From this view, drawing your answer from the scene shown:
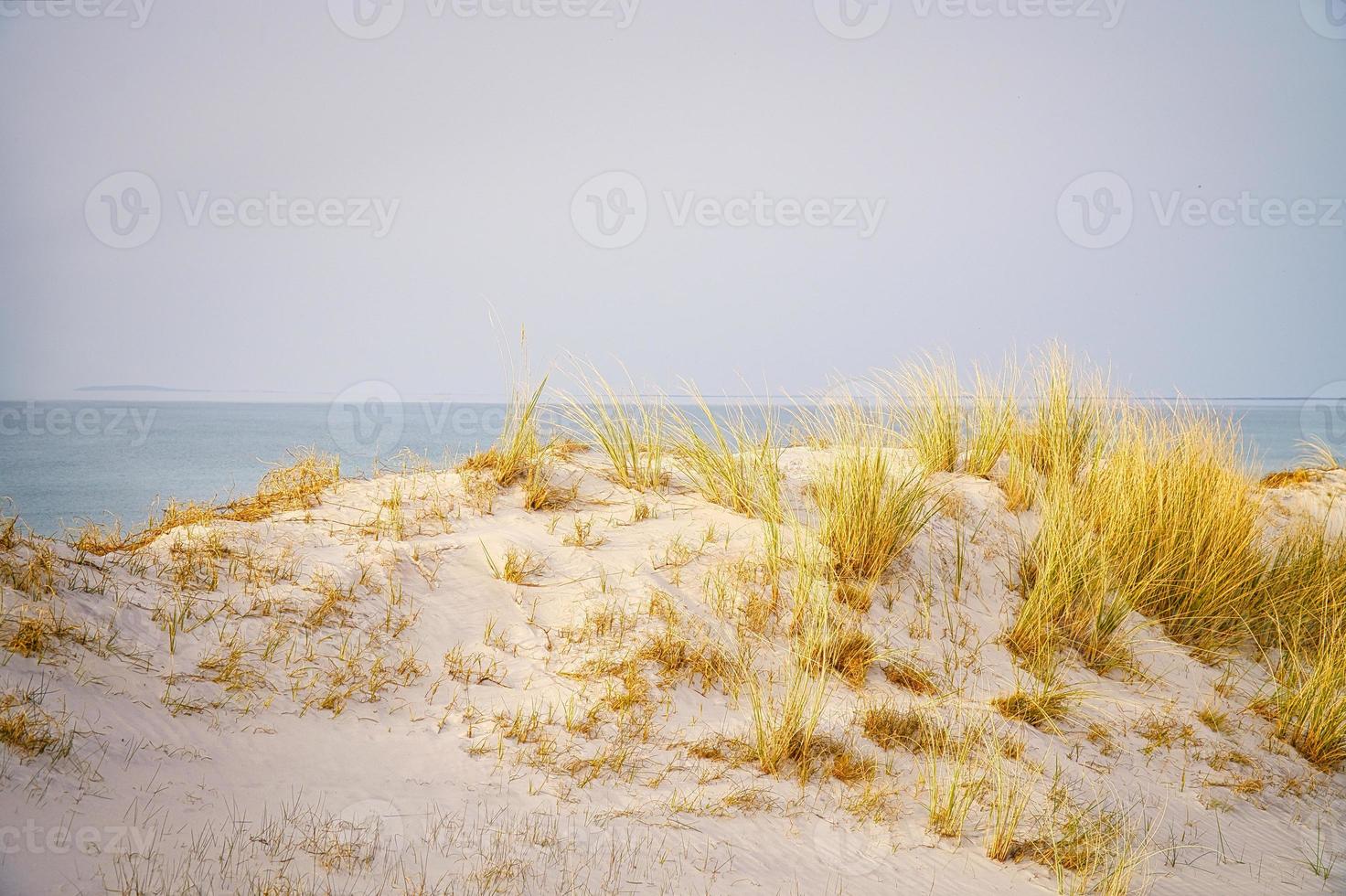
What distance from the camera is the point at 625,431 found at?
5.51 meters

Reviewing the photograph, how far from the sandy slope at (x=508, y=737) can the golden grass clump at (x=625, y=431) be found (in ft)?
2.46

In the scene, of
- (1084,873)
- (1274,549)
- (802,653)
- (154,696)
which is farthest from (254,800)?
(1274,549)

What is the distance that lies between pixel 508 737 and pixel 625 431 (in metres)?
2.76

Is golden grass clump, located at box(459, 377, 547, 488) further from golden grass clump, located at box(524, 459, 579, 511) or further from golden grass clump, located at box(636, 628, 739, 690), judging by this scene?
golden grass clump, located at box(636, 628, 739, 690)

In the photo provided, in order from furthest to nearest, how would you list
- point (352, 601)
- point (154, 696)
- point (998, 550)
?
point (998, 550) → point (352, 601) → point (154, 696)

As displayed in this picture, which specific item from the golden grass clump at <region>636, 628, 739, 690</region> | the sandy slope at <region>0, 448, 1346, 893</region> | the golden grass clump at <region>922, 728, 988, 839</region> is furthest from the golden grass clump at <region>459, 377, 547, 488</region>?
the golden grass clump at <region>922, 728, 988, 839</region>

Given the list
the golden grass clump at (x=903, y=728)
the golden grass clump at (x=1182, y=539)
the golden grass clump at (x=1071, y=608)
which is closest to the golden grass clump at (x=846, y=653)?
the golden grass clump at (x=903, y=728)

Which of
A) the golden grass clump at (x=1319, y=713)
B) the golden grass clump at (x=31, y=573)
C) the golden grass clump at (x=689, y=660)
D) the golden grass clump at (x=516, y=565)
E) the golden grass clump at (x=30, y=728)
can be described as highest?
the golden grass clump at (x=31, y=573)

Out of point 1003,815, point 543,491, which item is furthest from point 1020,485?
point 543,491

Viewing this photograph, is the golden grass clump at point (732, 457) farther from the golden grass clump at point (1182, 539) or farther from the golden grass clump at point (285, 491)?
the golden grass clump at point (285, 491)

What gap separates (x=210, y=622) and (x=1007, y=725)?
142 inches

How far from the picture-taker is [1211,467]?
17.7 feet

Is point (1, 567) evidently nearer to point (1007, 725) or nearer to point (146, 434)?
point (1007, 725)

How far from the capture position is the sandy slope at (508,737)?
2354 mm
